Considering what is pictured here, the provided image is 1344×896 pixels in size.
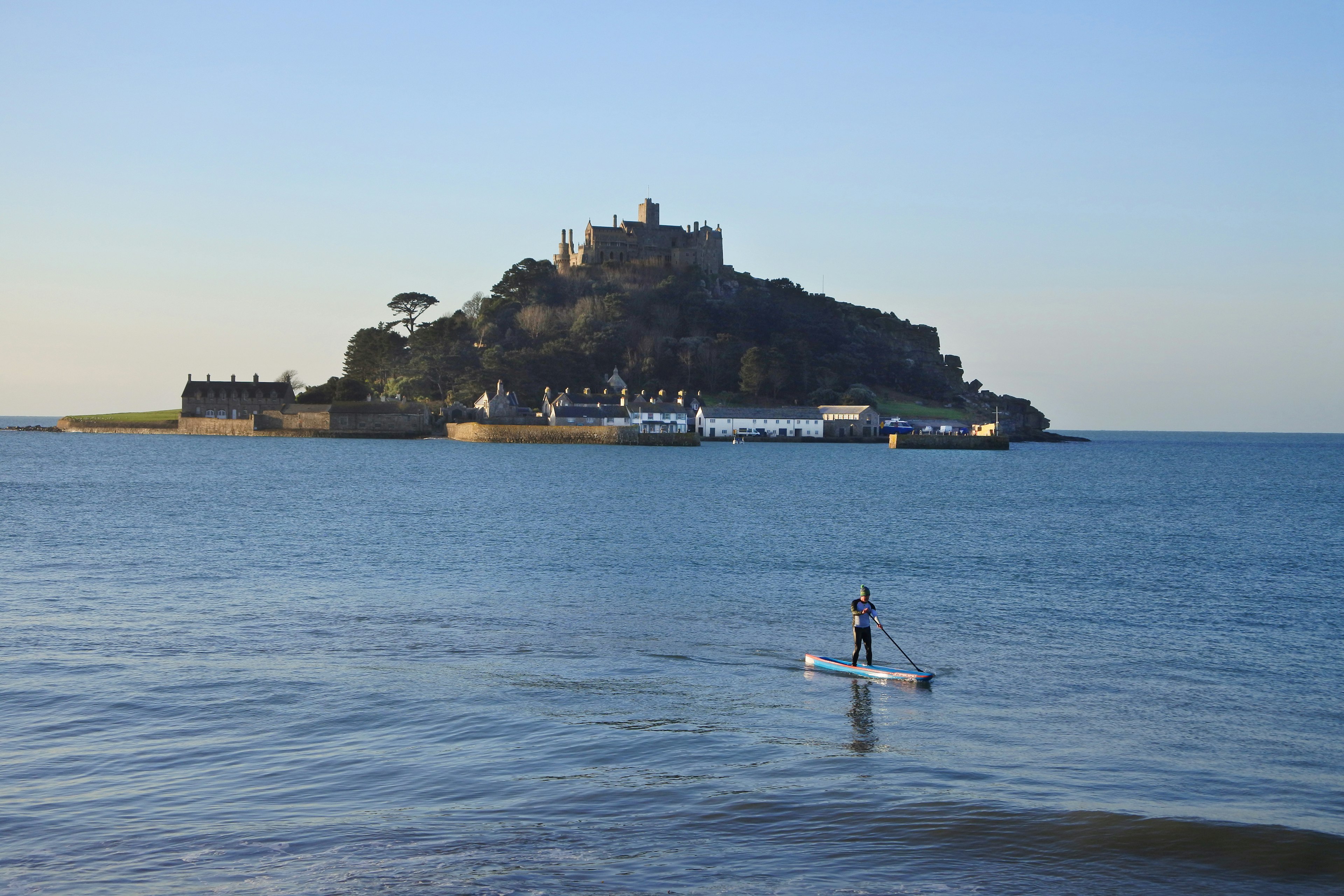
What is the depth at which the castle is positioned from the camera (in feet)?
515

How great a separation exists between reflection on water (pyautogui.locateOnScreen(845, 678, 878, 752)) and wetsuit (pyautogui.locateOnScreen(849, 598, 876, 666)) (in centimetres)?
45

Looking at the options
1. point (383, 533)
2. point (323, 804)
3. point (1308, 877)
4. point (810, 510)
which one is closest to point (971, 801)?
point (1308, 877)

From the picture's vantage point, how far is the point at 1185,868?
963 cm

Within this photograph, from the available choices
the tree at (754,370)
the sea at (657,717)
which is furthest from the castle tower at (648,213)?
the sea at (657,717)

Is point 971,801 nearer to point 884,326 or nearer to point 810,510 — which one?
point 810,510

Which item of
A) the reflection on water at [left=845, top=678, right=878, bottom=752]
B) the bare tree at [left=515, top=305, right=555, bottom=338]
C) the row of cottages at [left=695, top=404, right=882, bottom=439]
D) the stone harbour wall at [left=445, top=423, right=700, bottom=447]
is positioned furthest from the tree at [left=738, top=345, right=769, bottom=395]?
the reflection on water at [left=845, top=678, right=878, bottom=752]

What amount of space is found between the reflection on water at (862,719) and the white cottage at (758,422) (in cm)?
11417

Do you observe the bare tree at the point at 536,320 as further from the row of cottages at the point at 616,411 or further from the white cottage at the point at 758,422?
the white cottage at the point at 758,422

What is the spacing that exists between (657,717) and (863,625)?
14.0 ft

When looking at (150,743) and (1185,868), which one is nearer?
(1185,868)

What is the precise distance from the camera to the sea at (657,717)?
958 centimetres

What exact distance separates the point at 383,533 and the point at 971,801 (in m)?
29.0

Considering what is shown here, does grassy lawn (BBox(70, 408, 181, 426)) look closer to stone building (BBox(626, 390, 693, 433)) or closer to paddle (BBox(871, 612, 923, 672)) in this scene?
stone building (BBox(626, 390, 693, 433))

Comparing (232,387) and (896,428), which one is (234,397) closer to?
(232,387)
